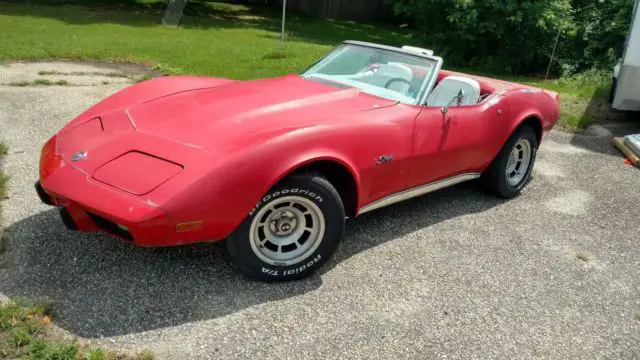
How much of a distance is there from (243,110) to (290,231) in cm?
81

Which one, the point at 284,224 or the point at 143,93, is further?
the point at 143,93

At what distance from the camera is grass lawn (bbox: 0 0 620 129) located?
366 inches

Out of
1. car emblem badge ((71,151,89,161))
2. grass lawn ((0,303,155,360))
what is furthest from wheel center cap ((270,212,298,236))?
car emblem badge ((71,151,89,161))

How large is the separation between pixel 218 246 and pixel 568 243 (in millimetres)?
2628

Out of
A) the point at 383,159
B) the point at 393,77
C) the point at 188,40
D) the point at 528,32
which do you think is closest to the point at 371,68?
the point at 393,77

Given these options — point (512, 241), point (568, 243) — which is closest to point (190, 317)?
point (512, 241)

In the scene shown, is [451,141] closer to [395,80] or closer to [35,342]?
[395,80]

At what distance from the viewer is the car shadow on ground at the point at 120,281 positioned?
2711 millimetres

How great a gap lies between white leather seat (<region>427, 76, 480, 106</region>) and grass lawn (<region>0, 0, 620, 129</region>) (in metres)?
3.79

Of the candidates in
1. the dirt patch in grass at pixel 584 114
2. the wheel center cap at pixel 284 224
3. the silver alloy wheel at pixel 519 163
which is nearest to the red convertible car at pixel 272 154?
the wheel center cap at pixel 284 224

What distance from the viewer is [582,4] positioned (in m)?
12.7

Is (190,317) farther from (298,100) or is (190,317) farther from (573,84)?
(573,84)

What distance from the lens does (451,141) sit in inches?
153

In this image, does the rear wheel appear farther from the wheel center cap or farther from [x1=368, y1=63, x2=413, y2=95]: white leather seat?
the wheel center cap
